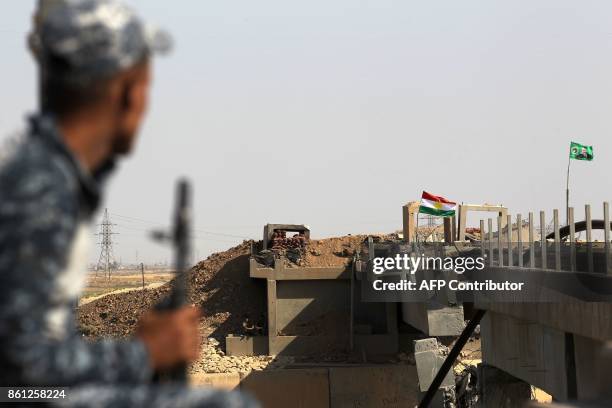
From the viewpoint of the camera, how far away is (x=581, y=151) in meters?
26.2

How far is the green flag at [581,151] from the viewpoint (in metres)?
25.9

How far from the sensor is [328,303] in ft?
102

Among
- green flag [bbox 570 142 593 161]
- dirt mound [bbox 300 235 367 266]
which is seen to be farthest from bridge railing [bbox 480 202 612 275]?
dirt mound [bbox 300 235 367 266]

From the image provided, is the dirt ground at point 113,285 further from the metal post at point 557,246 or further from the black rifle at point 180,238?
the black rifle at point 180,238

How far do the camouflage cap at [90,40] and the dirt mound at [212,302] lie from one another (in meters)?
29.9

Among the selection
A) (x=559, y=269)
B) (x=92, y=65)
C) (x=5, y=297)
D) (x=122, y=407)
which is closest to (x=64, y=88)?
(x=92, y=65)

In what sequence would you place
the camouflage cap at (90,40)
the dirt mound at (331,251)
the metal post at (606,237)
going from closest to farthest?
the camouflage cap at (90,40) → the metal post at (606,237) → the dirt mound at (331,251)

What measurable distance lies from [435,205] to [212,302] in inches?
379

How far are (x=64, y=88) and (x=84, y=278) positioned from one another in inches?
16.5

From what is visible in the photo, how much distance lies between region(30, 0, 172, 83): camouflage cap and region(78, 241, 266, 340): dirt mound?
1176 inches

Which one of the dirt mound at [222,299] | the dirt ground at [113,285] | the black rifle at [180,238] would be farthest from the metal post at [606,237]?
the dirt ground at [113,285]

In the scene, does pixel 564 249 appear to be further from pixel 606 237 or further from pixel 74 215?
pixel 74 215

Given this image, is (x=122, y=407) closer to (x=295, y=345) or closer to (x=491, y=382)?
(x=491, y=382)

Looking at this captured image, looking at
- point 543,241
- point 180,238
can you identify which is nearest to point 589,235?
point 543,241
